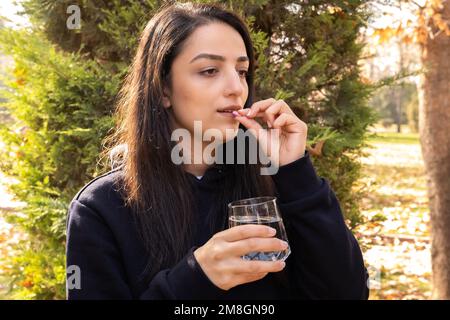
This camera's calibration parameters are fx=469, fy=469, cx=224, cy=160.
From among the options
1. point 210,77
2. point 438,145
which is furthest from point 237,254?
point 438,145

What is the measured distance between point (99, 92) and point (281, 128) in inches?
71.6

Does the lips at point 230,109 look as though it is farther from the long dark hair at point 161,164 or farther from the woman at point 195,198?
the long dark hair at point 161,164

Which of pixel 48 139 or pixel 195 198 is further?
pixel 48 139

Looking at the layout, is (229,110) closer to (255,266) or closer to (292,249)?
(292,249)

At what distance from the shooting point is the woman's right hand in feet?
4.75

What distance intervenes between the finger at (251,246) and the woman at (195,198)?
18mm

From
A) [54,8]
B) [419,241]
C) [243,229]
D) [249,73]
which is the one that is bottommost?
[419,241]

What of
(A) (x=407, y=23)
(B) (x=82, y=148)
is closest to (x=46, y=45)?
(B) (x=82, y=148)

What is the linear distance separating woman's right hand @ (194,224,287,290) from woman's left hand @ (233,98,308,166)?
18.7 inches

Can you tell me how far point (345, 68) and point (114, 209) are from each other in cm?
238

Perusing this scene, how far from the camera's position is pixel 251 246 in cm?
144

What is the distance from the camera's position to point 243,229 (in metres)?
1.45

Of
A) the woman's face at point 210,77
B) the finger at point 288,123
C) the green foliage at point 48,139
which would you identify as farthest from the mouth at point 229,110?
the green foliage at point 48,139

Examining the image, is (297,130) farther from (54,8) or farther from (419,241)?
(419,241)
